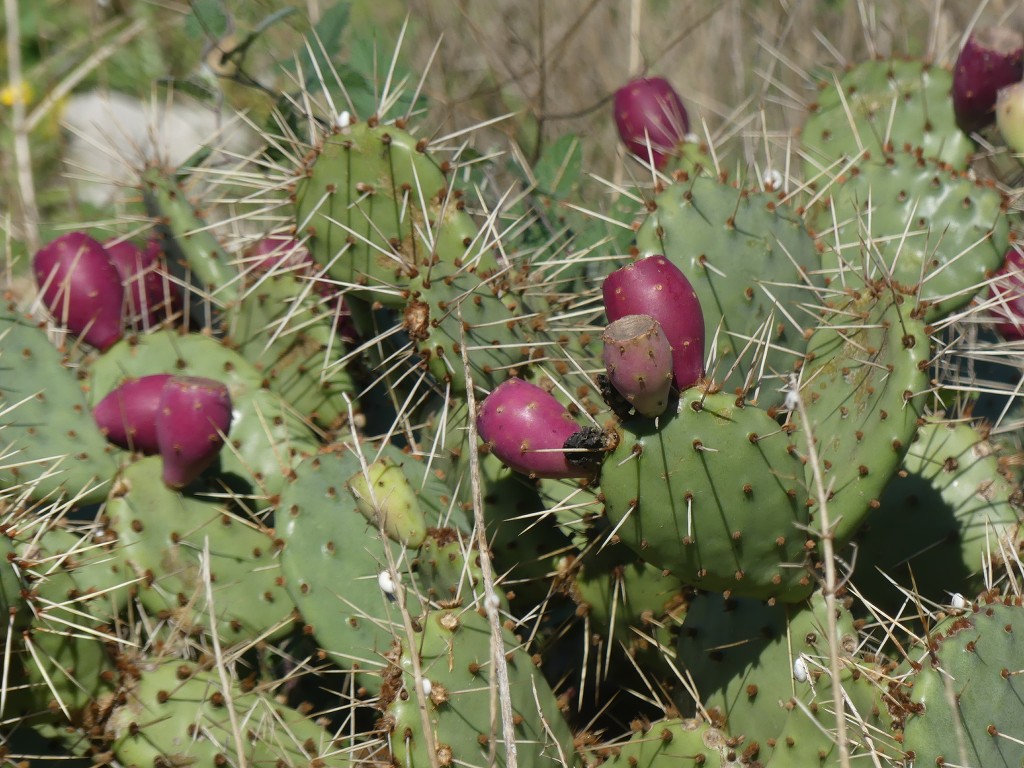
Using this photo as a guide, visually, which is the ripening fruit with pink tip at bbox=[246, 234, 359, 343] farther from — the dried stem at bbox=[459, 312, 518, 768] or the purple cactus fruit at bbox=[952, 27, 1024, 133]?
the purple cactus fruit at bbox=[952, 27, 1024, 133]

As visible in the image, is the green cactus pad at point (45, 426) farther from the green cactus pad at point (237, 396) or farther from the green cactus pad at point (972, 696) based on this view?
the green cactus pad at point (972, 696)

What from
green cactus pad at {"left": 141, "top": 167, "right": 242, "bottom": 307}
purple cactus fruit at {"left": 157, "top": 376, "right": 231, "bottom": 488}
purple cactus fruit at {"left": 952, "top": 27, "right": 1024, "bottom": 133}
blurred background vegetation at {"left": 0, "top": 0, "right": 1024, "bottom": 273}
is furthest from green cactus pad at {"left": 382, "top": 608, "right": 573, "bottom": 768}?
blurred background vegetation at {"left": 0, "top": 0, "right": 1024, "bottom": 273}

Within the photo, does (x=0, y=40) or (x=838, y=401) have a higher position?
(x=0, y=40)

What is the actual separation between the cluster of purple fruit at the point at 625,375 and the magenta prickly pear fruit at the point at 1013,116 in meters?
1.12

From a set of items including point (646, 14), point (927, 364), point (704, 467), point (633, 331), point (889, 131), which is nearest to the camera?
point (633, 331)

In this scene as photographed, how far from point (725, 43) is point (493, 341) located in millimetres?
2858

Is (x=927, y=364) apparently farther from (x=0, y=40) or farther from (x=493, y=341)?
(x=0, y=40)

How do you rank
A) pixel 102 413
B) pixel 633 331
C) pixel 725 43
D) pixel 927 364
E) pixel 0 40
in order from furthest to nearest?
pixel 0 40
pixel 725 43
pixel 102 413
pixel 927 364
pixel 633 331

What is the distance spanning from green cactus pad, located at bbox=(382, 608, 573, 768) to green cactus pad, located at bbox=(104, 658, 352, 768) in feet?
0.83

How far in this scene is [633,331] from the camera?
52.9 inches

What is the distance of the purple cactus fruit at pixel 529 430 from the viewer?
4.93 ft

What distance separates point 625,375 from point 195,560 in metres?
0.96

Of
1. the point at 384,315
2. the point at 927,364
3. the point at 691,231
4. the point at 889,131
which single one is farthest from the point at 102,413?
the point at 889,131

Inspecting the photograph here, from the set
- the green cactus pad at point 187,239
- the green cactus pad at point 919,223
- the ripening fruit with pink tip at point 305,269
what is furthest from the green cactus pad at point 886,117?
the green cactus pad at point 187,239
